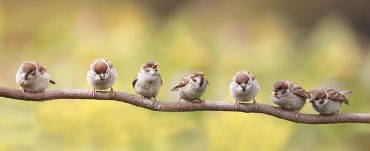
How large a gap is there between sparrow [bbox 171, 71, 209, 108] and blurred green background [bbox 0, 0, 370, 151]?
7.16ft

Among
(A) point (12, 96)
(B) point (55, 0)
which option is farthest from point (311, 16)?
(A) point (12, 96)

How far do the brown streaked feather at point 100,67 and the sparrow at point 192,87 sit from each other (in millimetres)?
555

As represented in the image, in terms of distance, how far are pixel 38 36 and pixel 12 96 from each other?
323cm

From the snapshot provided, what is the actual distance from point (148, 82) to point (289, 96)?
1.01m

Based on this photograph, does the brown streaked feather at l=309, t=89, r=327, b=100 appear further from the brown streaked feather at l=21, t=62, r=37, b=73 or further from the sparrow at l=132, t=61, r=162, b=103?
the brown streaked feather at l=21, t=62, r=37, b=73

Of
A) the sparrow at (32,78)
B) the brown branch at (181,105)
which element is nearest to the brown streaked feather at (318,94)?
the brown branch at (181,105)

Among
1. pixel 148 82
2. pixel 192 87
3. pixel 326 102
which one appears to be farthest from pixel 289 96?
pixel 148 82

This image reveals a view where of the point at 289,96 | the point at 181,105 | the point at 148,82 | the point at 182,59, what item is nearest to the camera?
the point at 181,105

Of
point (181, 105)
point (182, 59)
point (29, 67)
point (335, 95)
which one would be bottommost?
point (181, 105)

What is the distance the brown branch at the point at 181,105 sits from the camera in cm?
486

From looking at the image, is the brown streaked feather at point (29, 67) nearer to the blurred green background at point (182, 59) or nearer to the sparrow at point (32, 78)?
the sparrow at point (32, 78)

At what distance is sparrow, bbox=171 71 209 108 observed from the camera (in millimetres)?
5195

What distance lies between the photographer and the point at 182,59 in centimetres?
830

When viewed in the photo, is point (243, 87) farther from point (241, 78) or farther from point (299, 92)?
point (299, 92)
